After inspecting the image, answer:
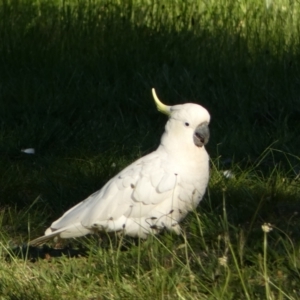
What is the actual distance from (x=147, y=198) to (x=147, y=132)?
1.38 metres

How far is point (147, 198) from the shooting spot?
3.63 m

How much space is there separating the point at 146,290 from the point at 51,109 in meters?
2.46

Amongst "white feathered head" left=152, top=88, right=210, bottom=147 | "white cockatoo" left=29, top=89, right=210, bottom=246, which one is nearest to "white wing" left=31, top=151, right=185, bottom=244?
"white cockatoo" left=29, top=89, right=210, bottom=246

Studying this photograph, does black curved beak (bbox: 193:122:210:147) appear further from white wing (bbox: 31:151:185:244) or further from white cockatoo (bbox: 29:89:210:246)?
white wing (bbox: 31:151:185:244)

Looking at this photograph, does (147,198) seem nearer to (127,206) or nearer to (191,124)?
(127,206)

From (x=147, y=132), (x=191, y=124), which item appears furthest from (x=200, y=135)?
(x=147, y=132)

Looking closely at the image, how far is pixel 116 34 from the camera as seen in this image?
6148 mm

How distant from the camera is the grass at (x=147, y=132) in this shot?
3.12m

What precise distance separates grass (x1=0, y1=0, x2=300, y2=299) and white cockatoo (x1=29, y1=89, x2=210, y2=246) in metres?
0.08

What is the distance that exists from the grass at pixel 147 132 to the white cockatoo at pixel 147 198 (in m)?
0.08

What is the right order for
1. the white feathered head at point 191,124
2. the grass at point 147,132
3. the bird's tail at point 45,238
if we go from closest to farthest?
the grass at point 147,132 < the bird's tail at point 45,238 < the white feathered head at point 191,124

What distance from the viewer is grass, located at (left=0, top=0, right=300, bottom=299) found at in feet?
10.2

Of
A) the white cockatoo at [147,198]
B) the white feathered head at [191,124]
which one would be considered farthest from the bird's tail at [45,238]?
the white feathered head at [191,124]

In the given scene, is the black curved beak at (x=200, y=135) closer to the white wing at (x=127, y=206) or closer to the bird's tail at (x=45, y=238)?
the white wing at (x=127, y=206)
